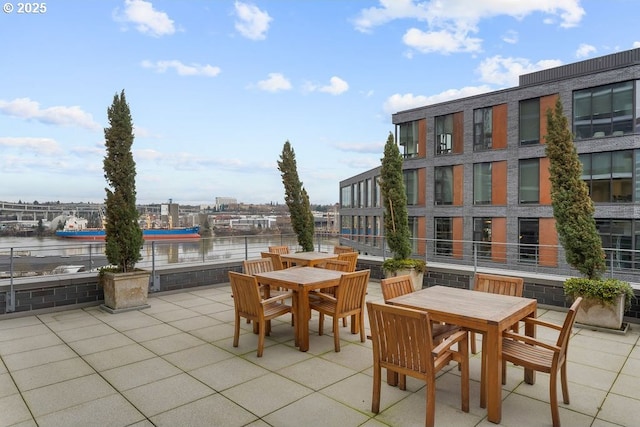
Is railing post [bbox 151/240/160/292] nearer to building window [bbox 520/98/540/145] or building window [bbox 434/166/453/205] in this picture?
building window [bbox 434/166/453/205]

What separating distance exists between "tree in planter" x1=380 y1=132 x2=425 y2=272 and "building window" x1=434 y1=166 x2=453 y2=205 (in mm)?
13873

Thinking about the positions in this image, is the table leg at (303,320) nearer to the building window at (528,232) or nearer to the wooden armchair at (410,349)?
the wooden armchair at (410,349)

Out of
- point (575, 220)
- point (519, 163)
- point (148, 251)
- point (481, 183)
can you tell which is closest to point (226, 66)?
point (148, 251)

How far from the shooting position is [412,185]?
882 inches

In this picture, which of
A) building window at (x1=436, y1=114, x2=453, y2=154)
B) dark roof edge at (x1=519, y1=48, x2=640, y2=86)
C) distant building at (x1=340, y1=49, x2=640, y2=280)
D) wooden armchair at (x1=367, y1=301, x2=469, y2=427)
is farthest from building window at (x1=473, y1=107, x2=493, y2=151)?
wooden armchair at (x1=367, y1=301, x2=469, y2=427)

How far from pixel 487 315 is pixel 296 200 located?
7.58 metres

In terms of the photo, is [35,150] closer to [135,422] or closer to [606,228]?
[135,422]

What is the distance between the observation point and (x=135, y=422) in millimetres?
2711

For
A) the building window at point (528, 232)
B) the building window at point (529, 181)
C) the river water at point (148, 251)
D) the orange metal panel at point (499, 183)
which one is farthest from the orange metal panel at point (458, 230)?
the river water at point (148, 251)

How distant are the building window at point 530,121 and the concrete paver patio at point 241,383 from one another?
15173 mm

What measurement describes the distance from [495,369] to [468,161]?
1892 centimetres

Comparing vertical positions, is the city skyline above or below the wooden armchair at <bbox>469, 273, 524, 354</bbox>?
above

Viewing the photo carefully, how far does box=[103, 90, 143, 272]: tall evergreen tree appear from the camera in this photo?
6254 mm

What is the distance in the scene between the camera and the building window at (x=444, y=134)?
819 inches
